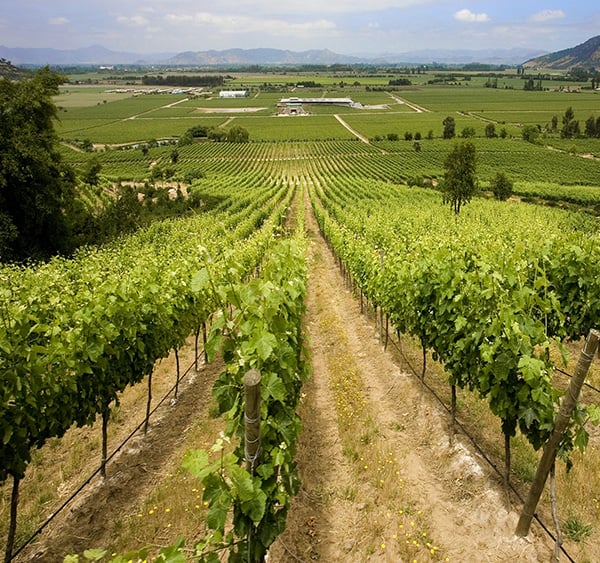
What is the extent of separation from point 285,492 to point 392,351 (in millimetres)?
7760

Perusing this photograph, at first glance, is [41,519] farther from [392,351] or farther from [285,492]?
[392,351]

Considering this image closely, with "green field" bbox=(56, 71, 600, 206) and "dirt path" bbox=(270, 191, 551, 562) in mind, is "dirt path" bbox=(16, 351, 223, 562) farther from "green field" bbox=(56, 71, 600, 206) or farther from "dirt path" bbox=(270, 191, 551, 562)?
"green field" bbox=(56, 71, 600, 206)

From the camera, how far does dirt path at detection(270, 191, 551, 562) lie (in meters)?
5.05

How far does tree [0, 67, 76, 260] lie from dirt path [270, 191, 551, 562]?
866 inches

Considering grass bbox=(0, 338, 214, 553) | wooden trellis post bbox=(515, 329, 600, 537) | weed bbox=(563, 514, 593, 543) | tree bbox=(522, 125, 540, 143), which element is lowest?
grass bbox=(0, 338, 214, 553)

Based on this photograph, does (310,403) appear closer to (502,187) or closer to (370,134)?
(502,187)

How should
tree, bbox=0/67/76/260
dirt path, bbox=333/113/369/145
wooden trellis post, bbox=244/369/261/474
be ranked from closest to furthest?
wooden trellis post, bbox=244/369/261/474
tree, bbox=0/67/76/260
dirt path, bbox=333/113/369/145

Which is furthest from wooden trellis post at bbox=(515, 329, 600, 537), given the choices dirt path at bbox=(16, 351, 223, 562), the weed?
dirt path at bbox=(16, 351, 223, 562)

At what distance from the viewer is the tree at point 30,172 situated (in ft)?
72.6

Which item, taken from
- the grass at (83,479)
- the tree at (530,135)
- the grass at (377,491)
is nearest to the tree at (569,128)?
the tree at (530,135)

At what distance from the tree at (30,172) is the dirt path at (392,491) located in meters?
22.0

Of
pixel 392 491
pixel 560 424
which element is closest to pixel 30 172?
pixel 392 491

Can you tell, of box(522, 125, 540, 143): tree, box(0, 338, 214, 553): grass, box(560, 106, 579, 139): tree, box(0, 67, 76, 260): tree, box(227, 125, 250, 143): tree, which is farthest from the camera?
box(227, 125, 250, 143): tree

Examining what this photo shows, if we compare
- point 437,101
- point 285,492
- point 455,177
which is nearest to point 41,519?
point 285,492
